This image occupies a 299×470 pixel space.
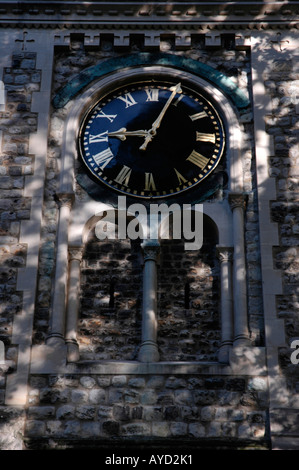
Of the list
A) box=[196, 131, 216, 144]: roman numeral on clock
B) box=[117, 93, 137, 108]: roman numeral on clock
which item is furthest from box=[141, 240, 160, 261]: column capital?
box=[117, 93, 137, 108]: roman numeral on clock

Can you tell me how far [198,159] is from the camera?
14.5 m

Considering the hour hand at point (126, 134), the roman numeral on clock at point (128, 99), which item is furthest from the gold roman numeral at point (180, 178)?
the roman numeral on clock at point (128, 99)

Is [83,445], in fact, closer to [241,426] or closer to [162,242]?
[241,426]

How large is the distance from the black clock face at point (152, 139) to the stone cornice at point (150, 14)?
1.10 meters

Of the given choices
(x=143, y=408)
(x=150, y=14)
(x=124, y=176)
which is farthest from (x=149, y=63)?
(x=143, y=408)

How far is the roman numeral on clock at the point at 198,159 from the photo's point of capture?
14.4 m

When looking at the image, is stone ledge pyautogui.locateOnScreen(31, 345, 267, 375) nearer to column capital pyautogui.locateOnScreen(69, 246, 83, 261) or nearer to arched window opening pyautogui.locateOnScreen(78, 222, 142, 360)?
arched window opening pyautogui.locateOnScreen(78, 222, 142, 360)

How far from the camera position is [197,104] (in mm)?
14945

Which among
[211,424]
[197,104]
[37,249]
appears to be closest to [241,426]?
[211,424]

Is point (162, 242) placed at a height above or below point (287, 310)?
above

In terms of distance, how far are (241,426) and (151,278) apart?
7.48 ft

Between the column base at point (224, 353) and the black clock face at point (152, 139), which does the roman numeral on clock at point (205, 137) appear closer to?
the black clock face at point (152, 139)

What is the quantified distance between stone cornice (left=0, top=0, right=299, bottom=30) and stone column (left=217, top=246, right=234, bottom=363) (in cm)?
387

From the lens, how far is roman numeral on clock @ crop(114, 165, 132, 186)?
14.3 m
